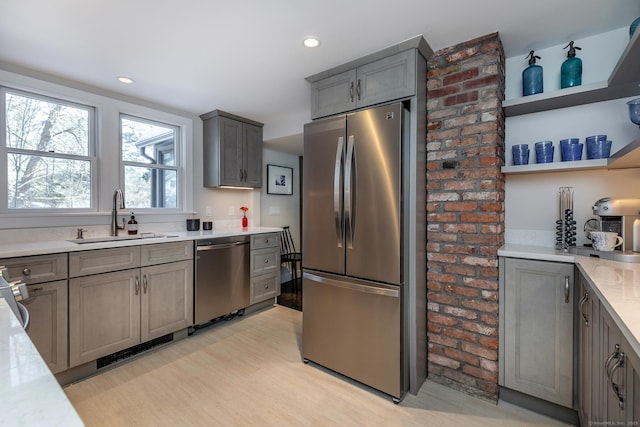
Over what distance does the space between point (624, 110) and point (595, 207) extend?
683 mm

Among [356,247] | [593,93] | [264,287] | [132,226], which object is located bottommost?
[264,287]

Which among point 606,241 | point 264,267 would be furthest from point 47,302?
point 606,241

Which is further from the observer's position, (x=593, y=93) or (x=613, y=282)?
(x=593, y=93)

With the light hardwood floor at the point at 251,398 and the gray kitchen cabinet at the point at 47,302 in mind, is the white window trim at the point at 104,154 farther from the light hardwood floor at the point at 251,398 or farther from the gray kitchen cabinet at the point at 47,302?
the light hardwood floor at the point at 251,398

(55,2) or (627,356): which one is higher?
(55,2)

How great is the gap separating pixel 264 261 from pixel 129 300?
1.45 m

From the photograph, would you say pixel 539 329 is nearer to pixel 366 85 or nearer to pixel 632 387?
pixel 632 387

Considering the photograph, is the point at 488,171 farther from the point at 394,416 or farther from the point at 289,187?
the point at 289,187

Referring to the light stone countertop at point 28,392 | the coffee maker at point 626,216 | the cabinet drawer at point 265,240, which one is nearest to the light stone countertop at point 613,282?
the coffee maker at point 626,216

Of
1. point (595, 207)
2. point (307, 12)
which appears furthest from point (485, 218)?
point (307, 12)

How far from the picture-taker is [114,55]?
7.16 ft

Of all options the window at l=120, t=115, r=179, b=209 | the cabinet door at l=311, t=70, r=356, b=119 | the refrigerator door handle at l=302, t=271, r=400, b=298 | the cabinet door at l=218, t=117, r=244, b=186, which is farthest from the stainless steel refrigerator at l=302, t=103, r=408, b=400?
the window at l=120, t=115, r=179, b=209

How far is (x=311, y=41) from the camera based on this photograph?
1979 mm

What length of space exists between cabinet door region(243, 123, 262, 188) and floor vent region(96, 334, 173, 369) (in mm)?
1932
